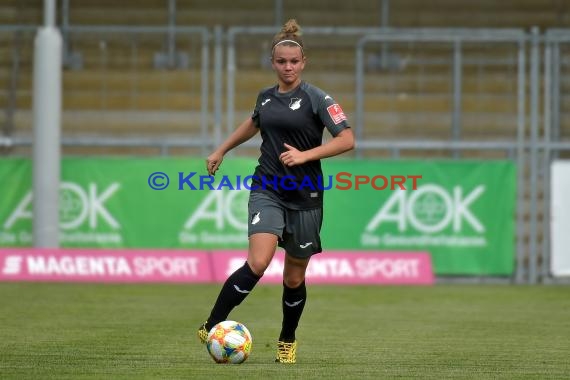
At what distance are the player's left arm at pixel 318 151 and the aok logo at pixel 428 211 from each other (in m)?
10.7

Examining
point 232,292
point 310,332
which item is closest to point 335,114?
point 232,292

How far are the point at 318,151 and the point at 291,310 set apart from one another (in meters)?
1.12

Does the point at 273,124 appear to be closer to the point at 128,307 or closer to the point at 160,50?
the point at 128,307

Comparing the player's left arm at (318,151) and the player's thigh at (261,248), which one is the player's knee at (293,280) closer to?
the player's thigh at (261,248)

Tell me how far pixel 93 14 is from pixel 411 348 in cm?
1318

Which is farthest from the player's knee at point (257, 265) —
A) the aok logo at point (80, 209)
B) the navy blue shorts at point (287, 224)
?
the aok logo at point (80, 209)

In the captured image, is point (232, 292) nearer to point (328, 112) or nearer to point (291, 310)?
point (291, 310)

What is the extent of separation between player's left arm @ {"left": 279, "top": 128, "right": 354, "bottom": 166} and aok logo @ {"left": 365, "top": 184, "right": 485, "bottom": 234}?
1070 centimetres

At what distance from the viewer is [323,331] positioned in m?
11.4

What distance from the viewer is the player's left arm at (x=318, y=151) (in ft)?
26.4

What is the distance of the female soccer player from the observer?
8234 mm

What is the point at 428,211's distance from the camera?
19.0 m

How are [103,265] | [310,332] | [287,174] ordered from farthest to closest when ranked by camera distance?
1. [103,265]
2. [310,332]
3. [287,174]

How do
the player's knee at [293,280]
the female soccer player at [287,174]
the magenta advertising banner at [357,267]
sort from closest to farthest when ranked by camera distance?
the female soccer player at [287,174] < the player's knee at [293,280] < the magenta advertising banner at [357,267]
